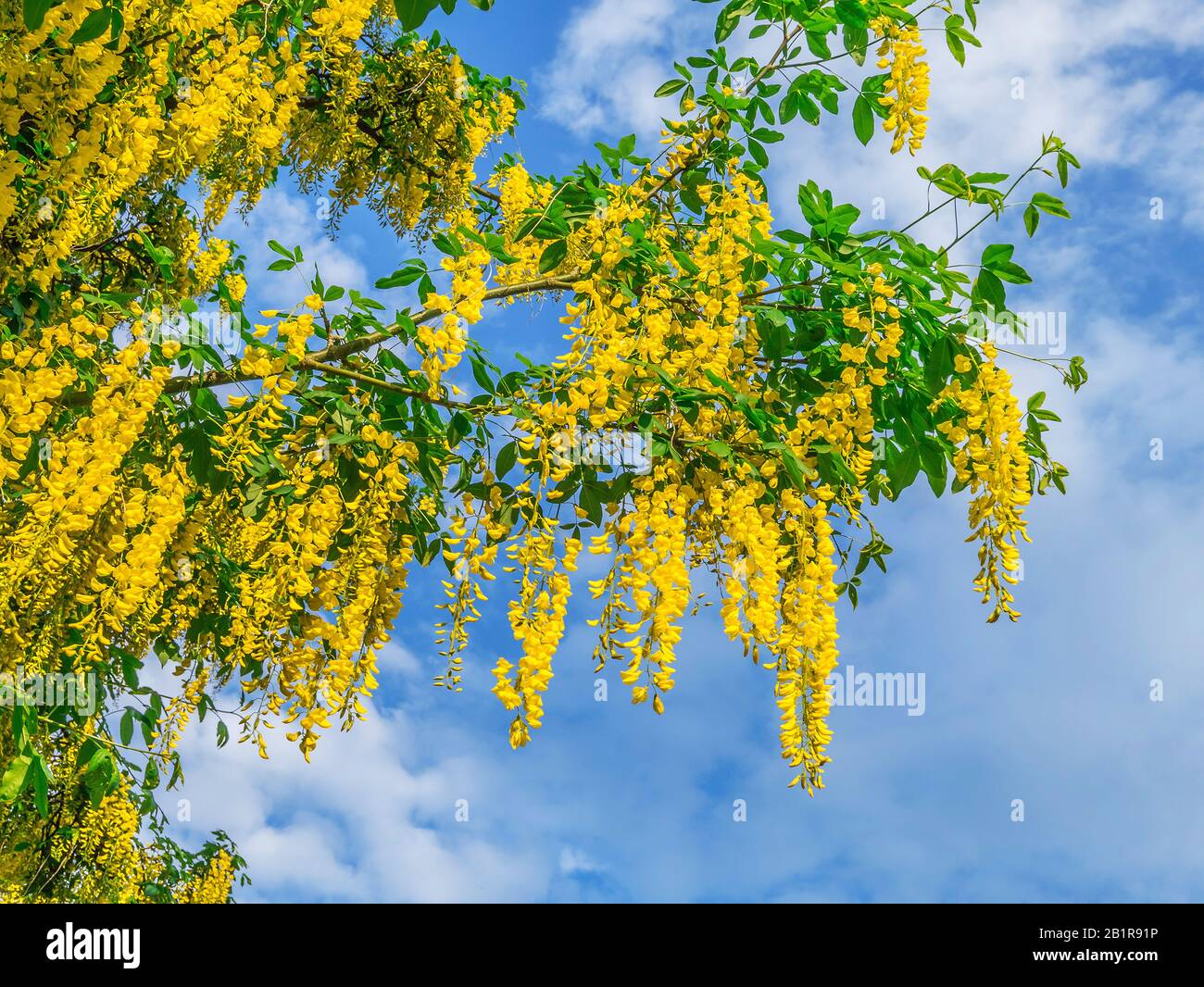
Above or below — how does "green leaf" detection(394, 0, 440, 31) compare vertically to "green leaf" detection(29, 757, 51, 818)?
above

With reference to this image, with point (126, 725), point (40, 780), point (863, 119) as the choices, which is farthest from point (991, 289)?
point (126, 725)

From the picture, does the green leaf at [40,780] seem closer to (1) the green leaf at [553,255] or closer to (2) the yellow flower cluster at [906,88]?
(1) the green leaf at [553,255]

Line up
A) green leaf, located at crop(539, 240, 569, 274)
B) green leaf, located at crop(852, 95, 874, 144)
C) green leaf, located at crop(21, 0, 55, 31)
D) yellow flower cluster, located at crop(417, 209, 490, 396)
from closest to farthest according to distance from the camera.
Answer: green leaf, located at crop(21, 0, 55, 31) < yellow flower cluster, located at crop(417, 209, 490, 396) < green leaf, located at crop(539, 240, 569, 274) < green leaf, located at crop(852, 95, 874, 144)

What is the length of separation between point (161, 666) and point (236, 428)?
84.7 inches

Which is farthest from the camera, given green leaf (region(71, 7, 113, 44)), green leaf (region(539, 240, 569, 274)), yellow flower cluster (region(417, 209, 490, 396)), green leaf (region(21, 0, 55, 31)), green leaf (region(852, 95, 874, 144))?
green leaf (region(852, 95, 874, 144))

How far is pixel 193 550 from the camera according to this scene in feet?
10.9

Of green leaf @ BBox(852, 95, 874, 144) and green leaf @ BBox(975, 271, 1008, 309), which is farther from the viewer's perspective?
green leaf @ BBox(852, 95, 874, 144)

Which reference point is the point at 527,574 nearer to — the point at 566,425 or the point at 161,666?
the point at 566,425

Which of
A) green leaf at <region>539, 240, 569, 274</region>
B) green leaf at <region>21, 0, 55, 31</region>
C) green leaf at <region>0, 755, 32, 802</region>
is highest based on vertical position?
green leaf at <region>539, 240, 569, 274</region>

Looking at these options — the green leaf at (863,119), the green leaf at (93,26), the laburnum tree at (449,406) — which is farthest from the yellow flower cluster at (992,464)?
the green leaf at (93,26)

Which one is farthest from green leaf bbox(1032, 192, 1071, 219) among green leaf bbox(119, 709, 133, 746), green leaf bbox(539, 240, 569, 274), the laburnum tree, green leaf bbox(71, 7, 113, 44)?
green leaf bbox(119, 709, 133, 746)

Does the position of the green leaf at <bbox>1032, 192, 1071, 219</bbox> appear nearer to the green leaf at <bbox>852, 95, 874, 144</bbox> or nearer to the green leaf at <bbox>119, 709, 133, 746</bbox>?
the green leaf at <bbox>852, 95, 874, 144</bbox>

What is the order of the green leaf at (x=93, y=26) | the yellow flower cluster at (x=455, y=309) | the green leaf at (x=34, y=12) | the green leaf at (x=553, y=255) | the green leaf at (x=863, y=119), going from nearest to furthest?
the green leaf at (x=34, y=12) < the green leaf at (x=93, y=26) < the yellow flower cluster at (x=455, y=309) < the green leaf at (x=553, y=255) < the green leaf at (x=863, y=119)

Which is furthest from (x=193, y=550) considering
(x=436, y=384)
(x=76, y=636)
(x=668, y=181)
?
(x=668, y=181)
